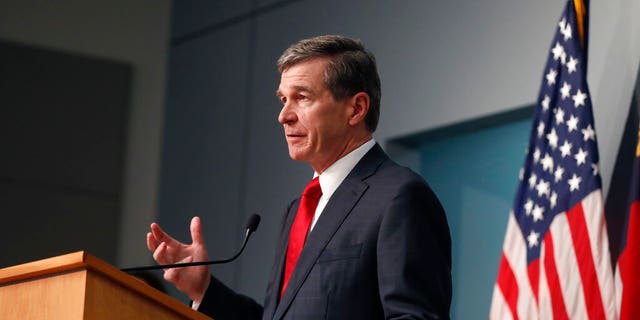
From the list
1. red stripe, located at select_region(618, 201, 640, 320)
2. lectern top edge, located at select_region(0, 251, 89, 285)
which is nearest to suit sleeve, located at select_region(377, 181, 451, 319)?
lectern top edge, located at select_region(0, 251, 89, 285)

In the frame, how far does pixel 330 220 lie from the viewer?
2564 mm

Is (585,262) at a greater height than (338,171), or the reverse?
(338,171)

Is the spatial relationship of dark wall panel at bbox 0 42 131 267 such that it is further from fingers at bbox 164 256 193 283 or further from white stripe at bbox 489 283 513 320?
fingers at bbox 164 256 193 283

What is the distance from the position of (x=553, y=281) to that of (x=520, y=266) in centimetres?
17

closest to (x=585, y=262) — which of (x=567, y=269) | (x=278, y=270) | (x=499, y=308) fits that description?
(x=567, y=269)

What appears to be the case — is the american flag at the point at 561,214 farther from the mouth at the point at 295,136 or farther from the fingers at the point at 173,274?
the fingers at the point at 173,274

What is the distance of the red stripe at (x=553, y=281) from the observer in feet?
12.9

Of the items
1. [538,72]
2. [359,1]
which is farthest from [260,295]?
[538,72]

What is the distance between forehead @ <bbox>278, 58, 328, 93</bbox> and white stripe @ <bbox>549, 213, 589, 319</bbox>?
1.60 m

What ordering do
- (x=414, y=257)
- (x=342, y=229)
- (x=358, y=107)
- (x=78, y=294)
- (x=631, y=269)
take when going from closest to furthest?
1. (x=78, y=294)
2. (x=414, y=257)
3. (x=342, y=229)
4. (x=358, y=107)
5. (x=631, y=269)

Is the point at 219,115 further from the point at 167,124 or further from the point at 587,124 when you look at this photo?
the point at 587,124

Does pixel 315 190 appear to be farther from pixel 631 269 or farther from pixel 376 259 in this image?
pixel 631 269

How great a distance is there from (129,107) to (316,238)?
4.32 metres

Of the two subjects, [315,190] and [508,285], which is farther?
[508,285]
